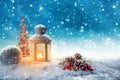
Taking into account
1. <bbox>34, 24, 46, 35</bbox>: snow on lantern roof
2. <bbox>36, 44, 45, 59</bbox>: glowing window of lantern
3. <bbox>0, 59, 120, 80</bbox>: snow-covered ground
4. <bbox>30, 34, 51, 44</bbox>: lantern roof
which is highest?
<bbox>34, 24, 46, 35</bbox>: snow on lantern roof

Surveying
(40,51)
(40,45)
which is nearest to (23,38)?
(40,45)

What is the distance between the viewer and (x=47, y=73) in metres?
14.2

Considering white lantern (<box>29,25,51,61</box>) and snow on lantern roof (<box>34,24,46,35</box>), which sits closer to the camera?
white lantern (<box>29,25,51,61</box>)

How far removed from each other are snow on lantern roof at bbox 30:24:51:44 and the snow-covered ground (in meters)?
1.97

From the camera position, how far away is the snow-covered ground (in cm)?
1363

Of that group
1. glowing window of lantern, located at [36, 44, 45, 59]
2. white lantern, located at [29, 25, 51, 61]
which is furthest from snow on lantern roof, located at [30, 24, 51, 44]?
glowing window of lantern, located at [36, 44, 45, 59]

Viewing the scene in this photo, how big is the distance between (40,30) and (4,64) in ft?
10.6

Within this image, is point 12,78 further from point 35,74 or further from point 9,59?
point 9,59

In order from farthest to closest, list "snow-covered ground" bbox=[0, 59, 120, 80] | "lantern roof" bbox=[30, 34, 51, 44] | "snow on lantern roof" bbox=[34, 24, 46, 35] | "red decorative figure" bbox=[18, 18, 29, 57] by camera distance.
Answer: "red decorative figure" bbox=[18, 18, 29, 57], "snow on lantern roof" bbox=[34, 24, 46, 35], "lantern roof" bbox=[30, 34, 51, 44], "snow-covered ground" bbox=[0, 59, 120, 80]

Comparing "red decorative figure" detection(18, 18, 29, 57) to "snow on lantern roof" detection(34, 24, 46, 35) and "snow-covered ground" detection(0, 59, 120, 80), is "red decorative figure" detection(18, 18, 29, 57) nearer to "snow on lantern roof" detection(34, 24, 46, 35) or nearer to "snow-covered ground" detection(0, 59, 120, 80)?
"snow on lantern roof" detection(34, 24, 46, 35)

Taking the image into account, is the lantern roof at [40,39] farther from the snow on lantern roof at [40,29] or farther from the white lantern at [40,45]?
the snow on lantern roof at [40,29]

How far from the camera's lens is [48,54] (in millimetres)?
18047

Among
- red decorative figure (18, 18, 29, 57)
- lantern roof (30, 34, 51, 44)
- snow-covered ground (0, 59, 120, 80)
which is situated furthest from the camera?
red decorative figure (18, 18, 29, 57)

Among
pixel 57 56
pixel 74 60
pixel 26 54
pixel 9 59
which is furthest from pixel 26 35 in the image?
pixel 74 60
